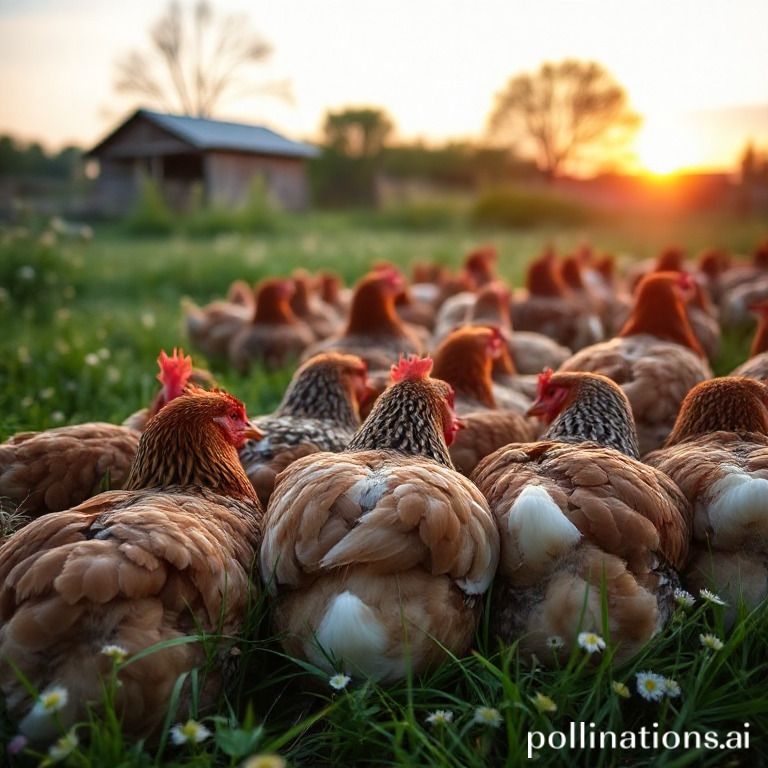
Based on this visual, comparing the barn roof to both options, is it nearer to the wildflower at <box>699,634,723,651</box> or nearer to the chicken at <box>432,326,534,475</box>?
the chicken at <box>432,326,534,475</box>

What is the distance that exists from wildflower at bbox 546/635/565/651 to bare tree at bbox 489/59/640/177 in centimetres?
2129

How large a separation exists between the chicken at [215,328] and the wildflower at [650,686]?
4609 mm

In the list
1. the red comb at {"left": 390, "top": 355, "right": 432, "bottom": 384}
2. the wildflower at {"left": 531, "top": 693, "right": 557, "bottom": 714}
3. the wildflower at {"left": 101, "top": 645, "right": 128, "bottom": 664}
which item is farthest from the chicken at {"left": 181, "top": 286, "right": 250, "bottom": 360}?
the wildflower at {"left": 531, "top": 693, "right": 557, "bottom": 714}

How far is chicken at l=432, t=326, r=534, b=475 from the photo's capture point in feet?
9.15

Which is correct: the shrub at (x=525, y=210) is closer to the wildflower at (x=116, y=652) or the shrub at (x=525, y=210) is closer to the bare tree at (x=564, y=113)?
the bare tree at (x=564, y=113)

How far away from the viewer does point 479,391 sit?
10.7 feet

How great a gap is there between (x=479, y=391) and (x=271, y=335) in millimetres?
2471

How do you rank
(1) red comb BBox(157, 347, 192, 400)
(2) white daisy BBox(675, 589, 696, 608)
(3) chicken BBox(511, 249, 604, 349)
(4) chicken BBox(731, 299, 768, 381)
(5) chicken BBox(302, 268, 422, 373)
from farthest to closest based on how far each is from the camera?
1. (3) chicken BBox(511, 249, 604, 349)
2. (5) chicken BBox(302, 268, 422, 373)
3. (4) chicken BBox(731, 299, 768, 381)
4. (1) red comb BBox(157, 347, 192, 400)
5. (2) white daisy BBox(675, 589, 696, 608)

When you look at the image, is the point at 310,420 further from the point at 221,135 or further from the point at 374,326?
the point at 221,135

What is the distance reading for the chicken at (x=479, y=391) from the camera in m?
Result: 2.79

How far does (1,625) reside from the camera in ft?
4.85

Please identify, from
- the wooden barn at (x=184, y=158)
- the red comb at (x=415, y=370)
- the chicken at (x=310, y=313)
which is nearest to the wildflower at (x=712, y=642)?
the red comb at (x=415, y=370)

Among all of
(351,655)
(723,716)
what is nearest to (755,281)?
(723,716)

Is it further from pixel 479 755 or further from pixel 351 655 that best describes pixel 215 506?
pixel 479 755
